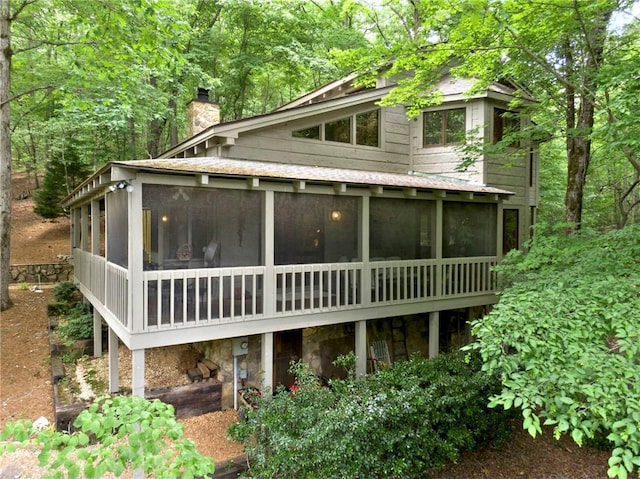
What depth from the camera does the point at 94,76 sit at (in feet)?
33.5

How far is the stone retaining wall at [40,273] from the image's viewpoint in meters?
14.7

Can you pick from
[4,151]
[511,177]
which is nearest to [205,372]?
[4,151]

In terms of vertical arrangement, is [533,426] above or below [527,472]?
above

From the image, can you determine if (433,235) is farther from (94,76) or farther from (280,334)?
(94,76)

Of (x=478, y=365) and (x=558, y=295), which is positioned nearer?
(x=558, y=295)

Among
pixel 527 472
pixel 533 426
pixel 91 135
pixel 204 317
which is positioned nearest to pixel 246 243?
pixel 204 317

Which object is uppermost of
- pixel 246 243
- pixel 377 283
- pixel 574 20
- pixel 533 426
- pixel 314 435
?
pixel 574 20

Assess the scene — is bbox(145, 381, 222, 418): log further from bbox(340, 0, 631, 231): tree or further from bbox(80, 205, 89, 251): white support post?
bbox(340, 0, 631, 231): tree

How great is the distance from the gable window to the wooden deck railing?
347 centimetres

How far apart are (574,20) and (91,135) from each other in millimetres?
18049

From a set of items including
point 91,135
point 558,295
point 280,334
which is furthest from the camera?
point 91,135

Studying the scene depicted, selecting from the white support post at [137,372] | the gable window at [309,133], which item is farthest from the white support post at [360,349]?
the gable window at [309,133]

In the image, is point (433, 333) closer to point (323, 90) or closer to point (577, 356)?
point (577, 356)

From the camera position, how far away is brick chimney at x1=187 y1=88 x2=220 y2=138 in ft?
33.7
